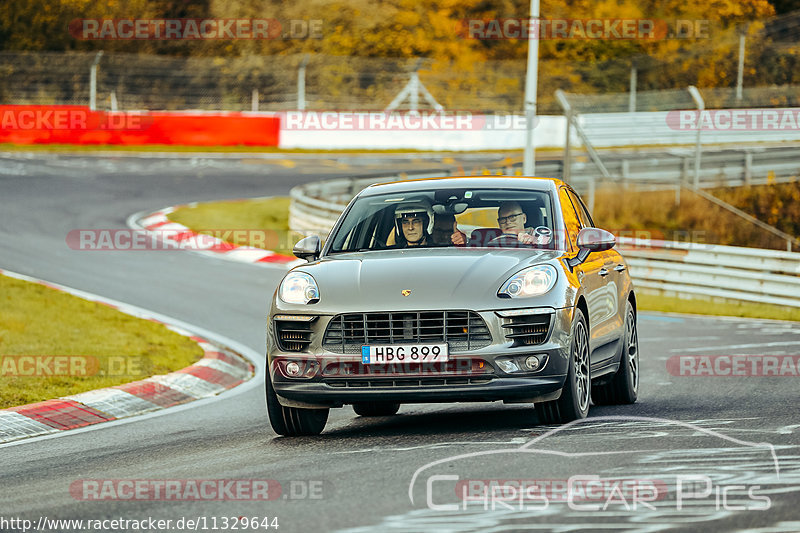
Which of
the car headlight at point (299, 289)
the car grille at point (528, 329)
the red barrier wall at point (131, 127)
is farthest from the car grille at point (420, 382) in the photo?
the red barrier wall at point (131, 127)

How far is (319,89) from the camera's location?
140 feet

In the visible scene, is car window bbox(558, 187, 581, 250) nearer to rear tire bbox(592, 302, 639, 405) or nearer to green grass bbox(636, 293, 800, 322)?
rear tire bbox(592, 302, 639, 405)

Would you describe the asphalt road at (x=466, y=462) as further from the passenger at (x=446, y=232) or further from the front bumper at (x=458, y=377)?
the passenger at (x=446, y=232)

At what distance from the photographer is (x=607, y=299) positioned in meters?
9.59

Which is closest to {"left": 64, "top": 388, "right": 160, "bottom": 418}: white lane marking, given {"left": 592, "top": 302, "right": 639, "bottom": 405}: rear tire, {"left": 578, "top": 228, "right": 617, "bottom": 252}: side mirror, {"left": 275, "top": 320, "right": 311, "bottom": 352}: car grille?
{"left": 275, "top": 320, "right": 311, "bottom": 352}: car grille

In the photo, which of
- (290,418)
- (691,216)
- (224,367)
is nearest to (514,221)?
(290,418)

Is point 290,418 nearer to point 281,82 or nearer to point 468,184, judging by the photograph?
point 468,184

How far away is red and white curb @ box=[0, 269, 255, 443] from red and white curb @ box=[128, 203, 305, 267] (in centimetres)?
861

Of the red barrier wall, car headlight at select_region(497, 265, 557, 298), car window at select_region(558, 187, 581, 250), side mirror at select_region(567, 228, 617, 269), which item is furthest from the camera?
the red barrier wall

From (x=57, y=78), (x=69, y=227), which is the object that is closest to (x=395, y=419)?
(x=69, y=227)

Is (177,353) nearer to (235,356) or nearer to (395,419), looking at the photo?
(235,356)

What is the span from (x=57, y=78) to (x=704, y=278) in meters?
26.0

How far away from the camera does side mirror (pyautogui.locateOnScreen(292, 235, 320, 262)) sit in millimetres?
8977

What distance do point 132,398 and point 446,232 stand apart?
11.1ft
